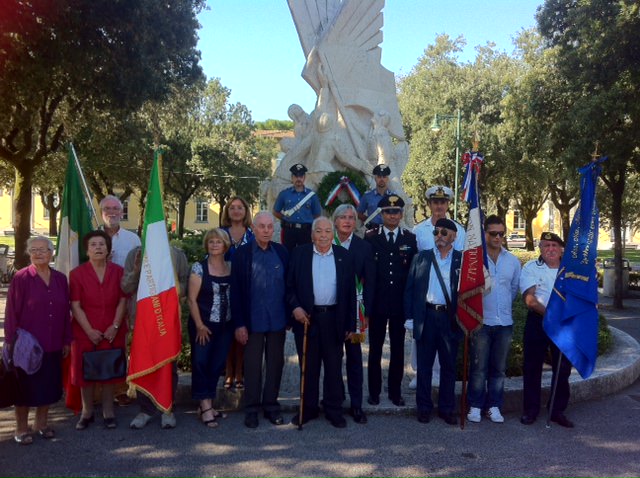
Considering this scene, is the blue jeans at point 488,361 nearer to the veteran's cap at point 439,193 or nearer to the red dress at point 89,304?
the veteran's cap at point 439,193

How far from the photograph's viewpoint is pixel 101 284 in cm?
517

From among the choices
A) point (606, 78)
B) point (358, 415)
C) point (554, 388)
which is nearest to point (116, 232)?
point (358, 415)

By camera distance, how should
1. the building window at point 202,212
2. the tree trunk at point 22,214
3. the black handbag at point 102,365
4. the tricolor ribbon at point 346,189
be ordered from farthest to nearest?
the building window at point 202,212 < the tree trunk at point 22,214 < the tricolor ribbon at point 346,189 < the black handbag at point 102,365

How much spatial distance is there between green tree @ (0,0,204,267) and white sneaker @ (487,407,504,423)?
9.46 m

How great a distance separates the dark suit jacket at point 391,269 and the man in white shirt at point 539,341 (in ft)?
3.57

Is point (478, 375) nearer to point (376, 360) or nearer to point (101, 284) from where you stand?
point (376, 360)

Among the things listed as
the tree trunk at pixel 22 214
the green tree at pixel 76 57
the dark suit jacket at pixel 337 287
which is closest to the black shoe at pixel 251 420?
the dark suit jacket at pixel 337 287

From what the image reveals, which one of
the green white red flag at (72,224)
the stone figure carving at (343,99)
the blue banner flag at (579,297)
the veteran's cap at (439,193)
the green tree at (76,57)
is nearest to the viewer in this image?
the blue banner flag at (579,297)

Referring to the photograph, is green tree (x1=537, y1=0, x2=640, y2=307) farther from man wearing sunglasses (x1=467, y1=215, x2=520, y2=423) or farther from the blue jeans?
the blue jeans

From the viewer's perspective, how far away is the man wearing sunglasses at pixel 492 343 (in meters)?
5.42

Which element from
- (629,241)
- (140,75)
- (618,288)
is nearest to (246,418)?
(140,75)

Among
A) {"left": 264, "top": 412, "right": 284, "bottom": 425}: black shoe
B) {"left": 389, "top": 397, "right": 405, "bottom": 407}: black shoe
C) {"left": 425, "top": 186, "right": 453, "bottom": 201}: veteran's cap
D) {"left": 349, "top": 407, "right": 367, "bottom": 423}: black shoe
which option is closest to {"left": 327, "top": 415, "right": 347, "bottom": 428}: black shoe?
{"left": 349, "top": 407, "right": 367, "bottom": 423}: black shoe

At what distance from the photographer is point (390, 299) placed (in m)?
5.57

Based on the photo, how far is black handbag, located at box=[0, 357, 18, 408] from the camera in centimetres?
478
